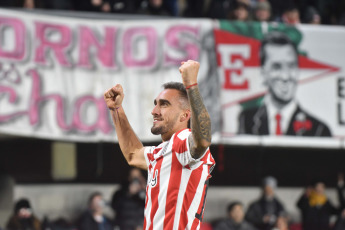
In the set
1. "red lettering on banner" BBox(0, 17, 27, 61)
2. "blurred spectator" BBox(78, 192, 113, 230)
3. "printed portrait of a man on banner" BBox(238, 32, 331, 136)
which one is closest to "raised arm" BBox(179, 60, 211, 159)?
"red lettering on banner" BBox(0, 17, 27, 61)

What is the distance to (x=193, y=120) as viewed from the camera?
4.29m

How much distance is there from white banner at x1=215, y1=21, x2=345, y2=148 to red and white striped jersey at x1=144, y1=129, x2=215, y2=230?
23.1 ft

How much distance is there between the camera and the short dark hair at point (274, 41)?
1186 cm

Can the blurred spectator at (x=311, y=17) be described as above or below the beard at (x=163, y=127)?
above

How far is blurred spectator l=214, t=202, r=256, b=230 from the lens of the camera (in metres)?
11.7

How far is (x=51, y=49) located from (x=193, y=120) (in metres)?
7.08

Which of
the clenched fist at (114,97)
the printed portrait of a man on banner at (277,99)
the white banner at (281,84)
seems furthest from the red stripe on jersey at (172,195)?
the printed portrait of a man on banner at (277,99)

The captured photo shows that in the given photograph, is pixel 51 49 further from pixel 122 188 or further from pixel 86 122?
pixel 122 188

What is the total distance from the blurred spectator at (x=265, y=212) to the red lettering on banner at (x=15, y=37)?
4320 millimetres

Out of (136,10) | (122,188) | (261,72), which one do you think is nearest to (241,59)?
(261,72)

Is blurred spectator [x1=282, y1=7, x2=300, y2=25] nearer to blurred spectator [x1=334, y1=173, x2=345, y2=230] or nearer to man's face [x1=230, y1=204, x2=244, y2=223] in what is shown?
blurred spectator [x1=334, y1=173, x2=345, y2=230]

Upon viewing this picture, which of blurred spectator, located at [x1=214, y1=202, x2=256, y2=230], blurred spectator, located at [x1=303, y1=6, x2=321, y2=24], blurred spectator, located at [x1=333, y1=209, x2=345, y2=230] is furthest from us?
blurred spectator, located at [x1=303, y1=6, x2=321, y2=24]

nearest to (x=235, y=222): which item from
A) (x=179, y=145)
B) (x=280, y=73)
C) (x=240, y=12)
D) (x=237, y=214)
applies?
(x=237, y=214)

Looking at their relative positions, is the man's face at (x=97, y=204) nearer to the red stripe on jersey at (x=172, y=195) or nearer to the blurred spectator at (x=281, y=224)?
the blurred spectator at (x=281, y=224)
